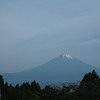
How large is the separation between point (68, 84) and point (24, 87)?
5065mm

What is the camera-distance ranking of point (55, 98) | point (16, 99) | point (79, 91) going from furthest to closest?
1. point (16, 99)
2. point (55, 98)
3. point (79, 91)

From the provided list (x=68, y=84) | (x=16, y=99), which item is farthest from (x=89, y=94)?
(x=16, y=99)

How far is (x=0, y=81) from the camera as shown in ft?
68.4

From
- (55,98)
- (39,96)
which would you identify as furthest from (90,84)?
(39,96)

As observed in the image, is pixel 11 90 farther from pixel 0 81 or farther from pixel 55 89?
pixel 55 89

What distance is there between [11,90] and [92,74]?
754cm

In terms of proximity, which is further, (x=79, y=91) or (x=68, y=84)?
(x=68, y=84)

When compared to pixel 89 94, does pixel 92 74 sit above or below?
above

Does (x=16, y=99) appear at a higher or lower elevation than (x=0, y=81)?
lower

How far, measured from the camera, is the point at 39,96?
1906 centimetres

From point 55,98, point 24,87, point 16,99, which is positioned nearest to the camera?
point 55,98

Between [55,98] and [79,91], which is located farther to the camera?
[55,98]

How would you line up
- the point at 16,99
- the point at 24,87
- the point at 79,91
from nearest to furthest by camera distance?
1. the point at 79,91
2. the point at 16,99
3. the point at 24,87

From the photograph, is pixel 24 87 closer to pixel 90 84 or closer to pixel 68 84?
pixel 68 84
